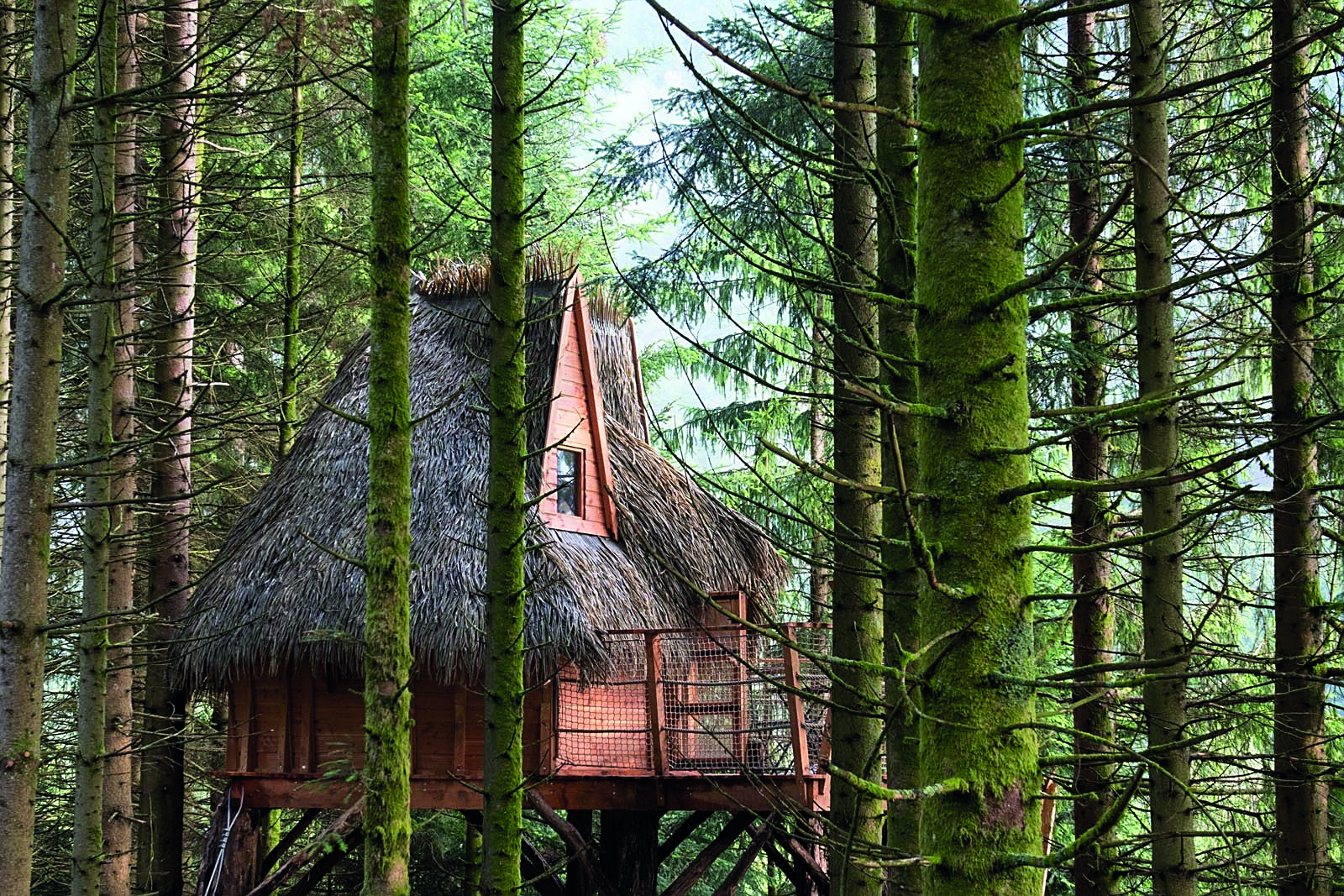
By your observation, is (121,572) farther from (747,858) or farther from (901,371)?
(901,371)

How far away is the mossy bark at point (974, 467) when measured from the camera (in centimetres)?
248

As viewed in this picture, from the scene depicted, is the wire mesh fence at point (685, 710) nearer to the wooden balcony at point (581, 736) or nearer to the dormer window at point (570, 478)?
the wooden balcony at point (581, 736)

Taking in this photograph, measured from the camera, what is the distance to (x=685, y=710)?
10500mm

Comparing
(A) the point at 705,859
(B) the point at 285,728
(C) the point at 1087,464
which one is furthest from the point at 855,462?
(B) the point at 285,728

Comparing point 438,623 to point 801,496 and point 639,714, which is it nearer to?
point 639,714

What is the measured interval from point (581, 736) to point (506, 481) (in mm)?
5572

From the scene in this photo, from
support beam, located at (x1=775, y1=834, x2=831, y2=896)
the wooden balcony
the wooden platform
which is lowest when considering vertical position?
support beam, located at (x1=775, y1=834, x2=831, y2=896)

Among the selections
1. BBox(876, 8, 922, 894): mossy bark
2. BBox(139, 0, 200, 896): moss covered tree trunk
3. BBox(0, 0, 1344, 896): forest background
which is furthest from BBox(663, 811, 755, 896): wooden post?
BBox(876, 8, 922, 894): mossy bark

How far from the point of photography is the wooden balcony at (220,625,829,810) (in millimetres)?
10367

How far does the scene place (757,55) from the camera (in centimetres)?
1392

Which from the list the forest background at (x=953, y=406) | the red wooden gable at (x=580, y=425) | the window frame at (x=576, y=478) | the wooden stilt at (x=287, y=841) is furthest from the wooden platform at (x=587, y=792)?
the window frame at (x=576, y=478)

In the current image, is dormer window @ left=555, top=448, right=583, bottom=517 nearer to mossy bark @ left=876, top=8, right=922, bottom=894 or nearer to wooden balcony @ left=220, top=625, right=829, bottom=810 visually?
wooden balcony @ left=220, top=625, right=829, bottom=810

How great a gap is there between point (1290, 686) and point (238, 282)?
1240 cm

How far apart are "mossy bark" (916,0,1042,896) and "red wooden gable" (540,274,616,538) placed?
9.81m
